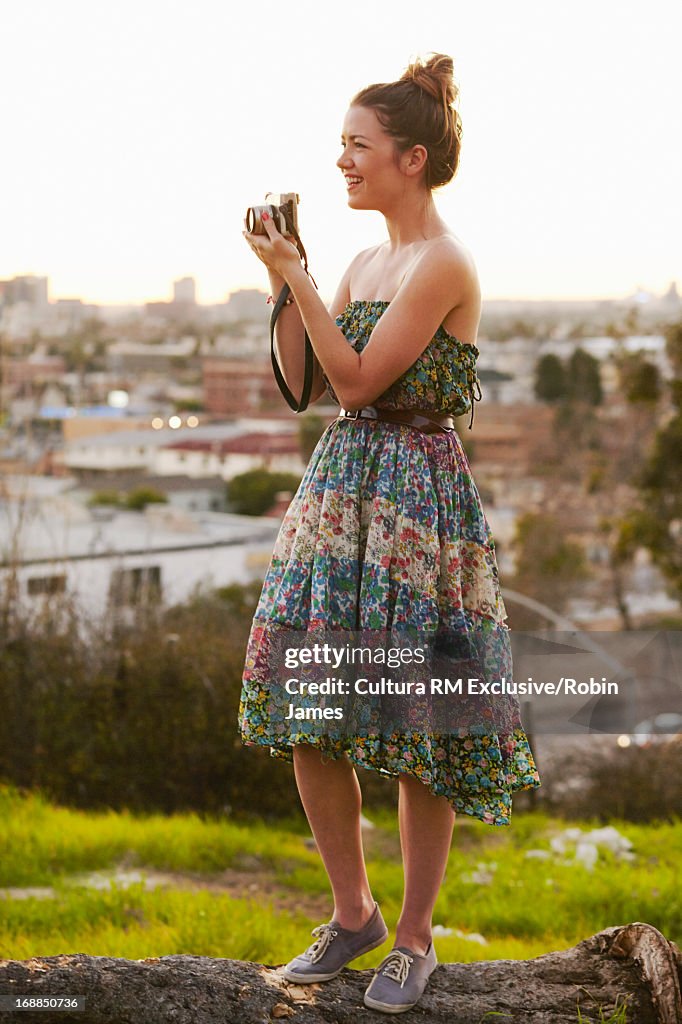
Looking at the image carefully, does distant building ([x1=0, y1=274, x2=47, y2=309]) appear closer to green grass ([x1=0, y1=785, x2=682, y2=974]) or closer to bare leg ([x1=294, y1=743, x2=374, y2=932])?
green grass ([x1=0, y1=785, x2=682, y2=974])

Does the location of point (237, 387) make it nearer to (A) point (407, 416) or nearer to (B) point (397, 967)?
(A) point (407, 416)

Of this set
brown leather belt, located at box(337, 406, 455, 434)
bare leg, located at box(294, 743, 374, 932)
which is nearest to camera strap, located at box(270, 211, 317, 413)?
brown leather belt, located at box(337, 406, 455, 434)

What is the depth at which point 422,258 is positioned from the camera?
2.33 m

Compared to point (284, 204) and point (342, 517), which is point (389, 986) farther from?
point (284, 204)

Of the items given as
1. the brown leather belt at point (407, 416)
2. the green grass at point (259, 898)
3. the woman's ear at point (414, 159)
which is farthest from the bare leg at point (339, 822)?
the woman's ear at point (414, 159)

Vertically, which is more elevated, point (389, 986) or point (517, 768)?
point (517, 768)

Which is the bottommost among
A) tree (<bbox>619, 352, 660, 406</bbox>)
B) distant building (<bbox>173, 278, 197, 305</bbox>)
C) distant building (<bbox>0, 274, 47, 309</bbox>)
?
tree (<bbox>619, 352, 660, 406</bbox>)

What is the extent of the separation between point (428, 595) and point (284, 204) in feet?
2.61

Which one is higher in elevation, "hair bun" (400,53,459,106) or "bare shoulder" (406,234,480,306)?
"hair bun" (400,53,459,106)

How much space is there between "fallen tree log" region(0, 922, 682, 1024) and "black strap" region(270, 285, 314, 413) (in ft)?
3.68

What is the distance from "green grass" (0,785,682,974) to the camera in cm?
350

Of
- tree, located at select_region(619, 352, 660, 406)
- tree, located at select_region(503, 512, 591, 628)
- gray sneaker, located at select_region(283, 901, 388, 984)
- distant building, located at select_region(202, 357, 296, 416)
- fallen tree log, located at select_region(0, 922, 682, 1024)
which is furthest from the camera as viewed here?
tree, located at select_region(503, 512, 591, 628)

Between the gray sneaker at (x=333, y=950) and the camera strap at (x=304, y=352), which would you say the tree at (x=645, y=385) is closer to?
the camera strap at (x=304, y=352)

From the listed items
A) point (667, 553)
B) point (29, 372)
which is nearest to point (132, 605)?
point (29, 372)
